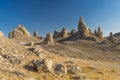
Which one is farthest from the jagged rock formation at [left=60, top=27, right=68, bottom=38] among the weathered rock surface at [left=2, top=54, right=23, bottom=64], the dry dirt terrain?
the weathered rock surface at [left=2, top=54, right=23, bottom=64]

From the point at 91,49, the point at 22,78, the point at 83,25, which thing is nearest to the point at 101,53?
the point at 91,49

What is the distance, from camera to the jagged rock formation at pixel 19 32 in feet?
500

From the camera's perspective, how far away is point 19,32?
15550 centimetres

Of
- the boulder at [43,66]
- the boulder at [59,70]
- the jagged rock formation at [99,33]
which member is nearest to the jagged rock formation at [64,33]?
the jagged rock formation at [99,33]

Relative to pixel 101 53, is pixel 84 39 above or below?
above

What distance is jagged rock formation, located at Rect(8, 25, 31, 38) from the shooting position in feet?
500

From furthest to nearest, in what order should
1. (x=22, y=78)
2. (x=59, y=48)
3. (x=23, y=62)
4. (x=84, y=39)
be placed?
(x=84, y=39), (x=59, y=48), (x=23, y=62), (x=22, y=78)

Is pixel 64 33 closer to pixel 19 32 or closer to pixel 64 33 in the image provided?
pixel 64 33

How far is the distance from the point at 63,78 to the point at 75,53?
228ft

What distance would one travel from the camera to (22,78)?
96.1ft

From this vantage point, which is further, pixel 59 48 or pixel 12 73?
pixel 59 48

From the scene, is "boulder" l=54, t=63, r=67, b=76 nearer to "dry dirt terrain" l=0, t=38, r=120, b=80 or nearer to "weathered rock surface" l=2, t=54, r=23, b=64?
"dry dirt terrain" l=0, t=38, r=120, b=80

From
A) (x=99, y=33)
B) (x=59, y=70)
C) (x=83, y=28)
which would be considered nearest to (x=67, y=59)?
(x=59, y=70)

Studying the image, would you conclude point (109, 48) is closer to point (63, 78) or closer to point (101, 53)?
point (101, 53)
